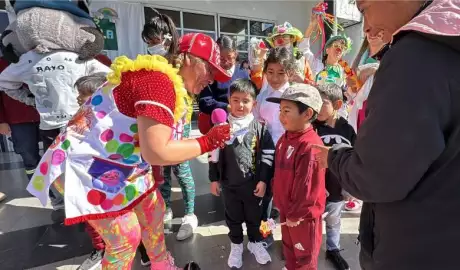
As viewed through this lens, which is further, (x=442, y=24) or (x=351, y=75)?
(x=351, y=75)

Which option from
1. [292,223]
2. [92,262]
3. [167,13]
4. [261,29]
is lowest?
[92,262]

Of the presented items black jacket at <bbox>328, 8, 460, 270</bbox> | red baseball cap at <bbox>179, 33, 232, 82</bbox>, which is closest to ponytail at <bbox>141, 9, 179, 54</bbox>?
red baseball cap at <bbox>179, 33, 232, 82</bbox>

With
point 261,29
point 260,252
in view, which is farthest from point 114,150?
point 261,29

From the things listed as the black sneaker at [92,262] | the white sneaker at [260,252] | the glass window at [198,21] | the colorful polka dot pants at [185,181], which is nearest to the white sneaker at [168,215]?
the colorful polka dot pants at [185,181]

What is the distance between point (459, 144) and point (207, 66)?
3.50 ft

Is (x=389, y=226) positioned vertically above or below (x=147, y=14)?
below

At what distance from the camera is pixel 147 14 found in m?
7.14

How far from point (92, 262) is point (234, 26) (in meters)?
7.42

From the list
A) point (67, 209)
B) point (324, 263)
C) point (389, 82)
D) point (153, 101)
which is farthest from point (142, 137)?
point (324, 263)

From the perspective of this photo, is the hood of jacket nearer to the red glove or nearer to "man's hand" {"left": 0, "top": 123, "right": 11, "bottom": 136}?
the red glove

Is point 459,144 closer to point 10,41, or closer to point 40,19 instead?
point 40,19

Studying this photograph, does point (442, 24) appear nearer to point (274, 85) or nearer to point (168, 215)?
point (274, 85)

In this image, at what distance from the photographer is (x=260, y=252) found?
2100 mm

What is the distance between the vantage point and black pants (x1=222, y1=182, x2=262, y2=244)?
206 centimetres
